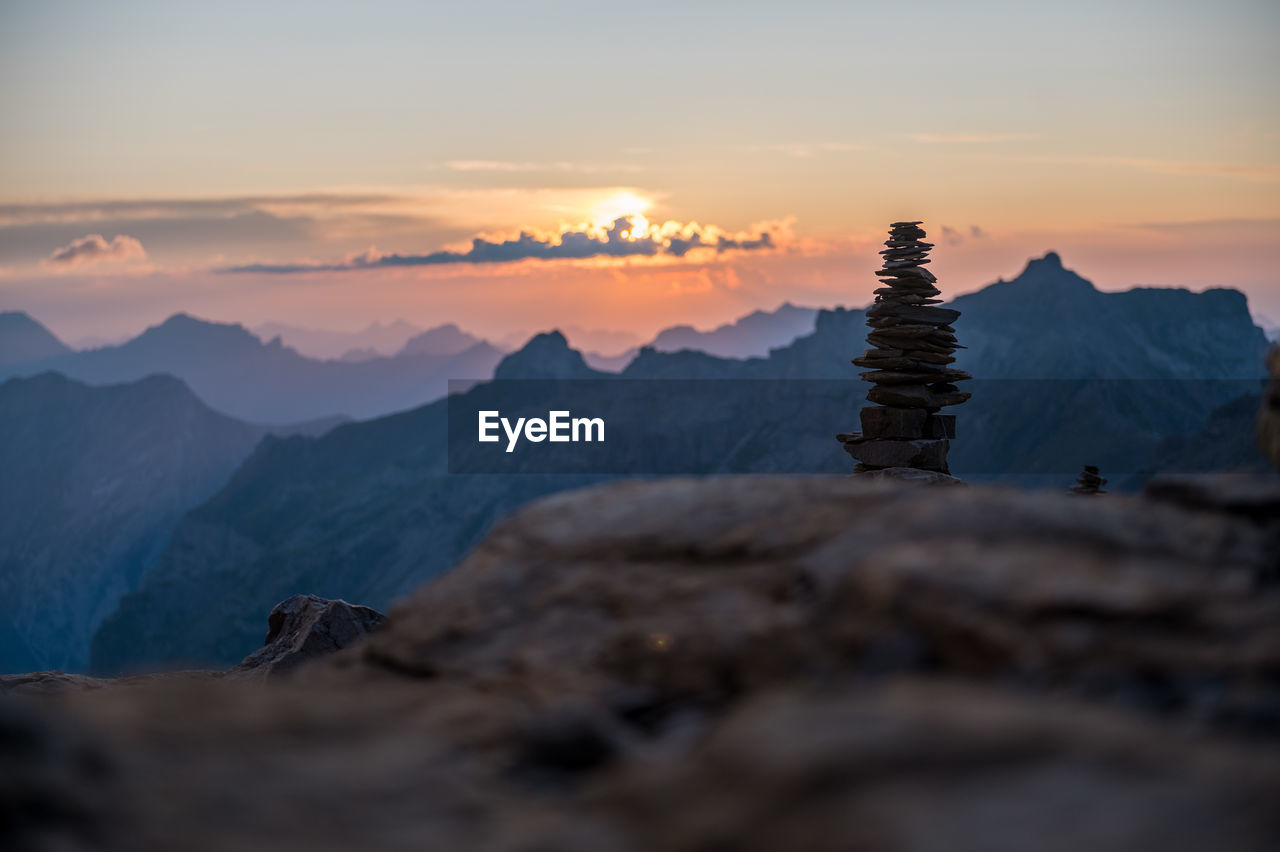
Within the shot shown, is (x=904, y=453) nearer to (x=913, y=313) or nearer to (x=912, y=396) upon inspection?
(x=912, y=396)

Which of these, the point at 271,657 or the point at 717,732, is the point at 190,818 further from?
the point at 271,657

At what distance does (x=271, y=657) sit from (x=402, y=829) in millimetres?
14893

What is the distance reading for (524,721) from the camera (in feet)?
12.8

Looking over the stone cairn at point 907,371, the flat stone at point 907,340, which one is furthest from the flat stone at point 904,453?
the flat stone at point 907,340

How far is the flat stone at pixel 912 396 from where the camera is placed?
2388 cm

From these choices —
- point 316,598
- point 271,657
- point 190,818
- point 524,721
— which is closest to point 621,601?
point 524,721

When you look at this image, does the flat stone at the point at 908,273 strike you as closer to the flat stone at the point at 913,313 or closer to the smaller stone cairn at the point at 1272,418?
the flat stone at the point at 913,313

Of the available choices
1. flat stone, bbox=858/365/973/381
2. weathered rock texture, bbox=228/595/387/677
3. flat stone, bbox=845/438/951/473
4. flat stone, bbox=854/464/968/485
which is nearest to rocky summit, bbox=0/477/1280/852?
weathered rock texture, bbox=228/595/387/677

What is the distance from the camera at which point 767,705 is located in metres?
3.55

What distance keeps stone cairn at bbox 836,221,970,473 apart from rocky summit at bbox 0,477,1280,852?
19083 mm

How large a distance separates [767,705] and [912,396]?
69.1 ft

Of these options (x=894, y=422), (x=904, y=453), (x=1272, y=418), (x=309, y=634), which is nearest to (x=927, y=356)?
(x=894, y=422)

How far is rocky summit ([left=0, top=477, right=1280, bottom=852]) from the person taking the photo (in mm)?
2865

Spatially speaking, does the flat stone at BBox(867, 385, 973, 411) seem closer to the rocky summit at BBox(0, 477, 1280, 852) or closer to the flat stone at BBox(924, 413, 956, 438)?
the flat stone at BBox(924, 413, 956, 438)
